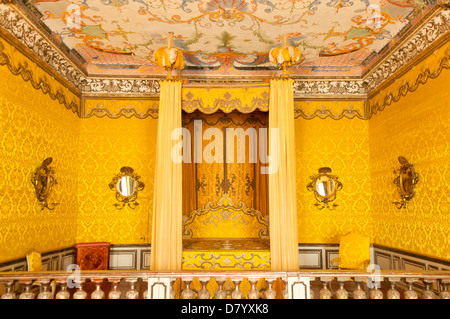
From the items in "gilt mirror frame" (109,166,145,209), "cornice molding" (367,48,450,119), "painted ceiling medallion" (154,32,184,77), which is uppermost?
"painted ceiling medallion" (154,32,184,77)

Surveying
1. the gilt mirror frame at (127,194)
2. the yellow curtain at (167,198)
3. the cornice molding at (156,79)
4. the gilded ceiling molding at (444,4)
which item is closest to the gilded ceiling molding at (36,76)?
the cornice molding at (156,79)

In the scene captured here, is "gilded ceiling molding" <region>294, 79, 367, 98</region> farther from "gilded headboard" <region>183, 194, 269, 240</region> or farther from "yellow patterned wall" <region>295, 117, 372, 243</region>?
"gilded headboard" <region>183, 194, 269, 240</region>

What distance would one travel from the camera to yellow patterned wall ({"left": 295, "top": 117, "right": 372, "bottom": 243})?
568cm

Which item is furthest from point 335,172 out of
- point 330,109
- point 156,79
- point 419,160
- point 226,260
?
point 156,79

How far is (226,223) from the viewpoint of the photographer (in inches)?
227

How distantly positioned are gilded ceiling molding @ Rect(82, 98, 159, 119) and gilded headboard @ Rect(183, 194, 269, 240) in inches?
68.4

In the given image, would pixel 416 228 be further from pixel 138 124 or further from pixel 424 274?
pixel 138 124

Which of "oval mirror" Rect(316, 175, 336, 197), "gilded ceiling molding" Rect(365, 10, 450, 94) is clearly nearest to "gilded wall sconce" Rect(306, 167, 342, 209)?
"oval mirror" Rect(316, 175, 336, 197)

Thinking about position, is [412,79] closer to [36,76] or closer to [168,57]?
[168,57]

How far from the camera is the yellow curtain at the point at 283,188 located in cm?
388

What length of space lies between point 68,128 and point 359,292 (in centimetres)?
439

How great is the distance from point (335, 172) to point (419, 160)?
158 centimetres

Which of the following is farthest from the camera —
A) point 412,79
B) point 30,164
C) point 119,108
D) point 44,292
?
point 119,108

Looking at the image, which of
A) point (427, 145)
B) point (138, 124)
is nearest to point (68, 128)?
point (138, 124)
